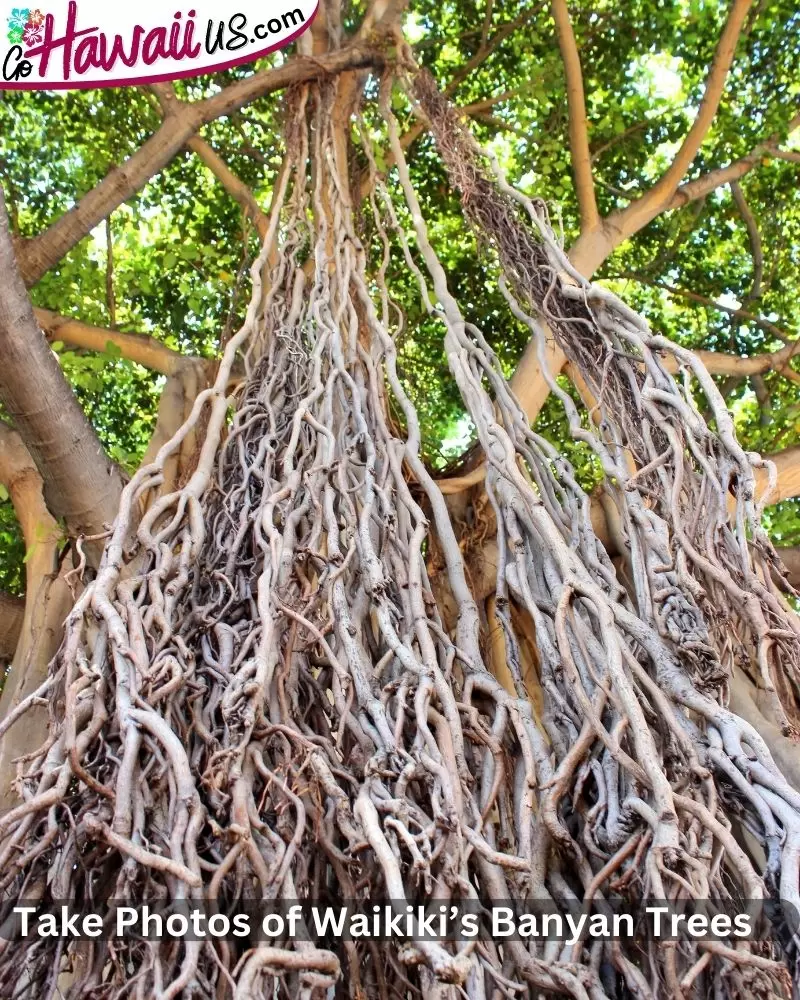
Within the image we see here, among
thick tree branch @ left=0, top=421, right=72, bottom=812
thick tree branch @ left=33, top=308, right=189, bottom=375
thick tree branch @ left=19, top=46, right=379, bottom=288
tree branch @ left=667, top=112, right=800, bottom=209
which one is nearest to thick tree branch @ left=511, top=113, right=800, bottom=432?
tree branch @ left=667, top=112, right=800, bottom=209

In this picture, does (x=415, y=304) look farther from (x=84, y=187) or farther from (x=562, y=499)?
(x=562, y=499)

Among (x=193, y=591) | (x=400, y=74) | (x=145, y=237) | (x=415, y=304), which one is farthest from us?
(x=145, y=237)

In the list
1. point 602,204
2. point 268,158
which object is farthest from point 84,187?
point 602,204

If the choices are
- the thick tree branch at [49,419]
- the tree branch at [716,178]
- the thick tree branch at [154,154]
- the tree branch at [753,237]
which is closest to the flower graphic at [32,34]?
the thick tree branch at [154,154]

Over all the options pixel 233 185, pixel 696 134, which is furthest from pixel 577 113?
pixel 233 185

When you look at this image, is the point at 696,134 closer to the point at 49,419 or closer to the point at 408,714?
the point at 49,419

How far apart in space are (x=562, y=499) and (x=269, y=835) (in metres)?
0.86

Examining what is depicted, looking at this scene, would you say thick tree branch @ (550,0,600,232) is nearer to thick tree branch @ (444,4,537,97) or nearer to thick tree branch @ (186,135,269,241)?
thick tree branch @ (444,4,537,97)

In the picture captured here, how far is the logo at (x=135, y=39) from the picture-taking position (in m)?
2.04

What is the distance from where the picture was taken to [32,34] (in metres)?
2.04

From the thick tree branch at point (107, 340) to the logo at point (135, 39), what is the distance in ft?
2.39

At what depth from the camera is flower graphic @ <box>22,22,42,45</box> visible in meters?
2.03

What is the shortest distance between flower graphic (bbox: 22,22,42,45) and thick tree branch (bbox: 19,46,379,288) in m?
0.33

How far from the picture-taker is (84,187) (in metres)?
3.16
